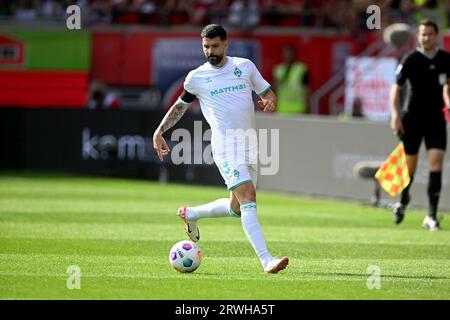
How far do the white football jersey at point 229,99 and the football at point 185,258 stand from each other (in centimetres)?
97

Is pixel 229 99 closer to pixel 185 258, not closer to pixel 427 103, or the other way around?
pixel 185 258

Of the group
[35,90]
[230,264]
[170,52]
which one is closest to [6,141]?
[35,90]

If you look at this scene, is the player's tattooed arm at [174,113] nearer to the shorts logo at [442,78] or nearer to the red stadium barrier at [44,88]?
the shorts logo at [442,78]

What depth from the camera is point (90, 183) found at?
2247 centimetres

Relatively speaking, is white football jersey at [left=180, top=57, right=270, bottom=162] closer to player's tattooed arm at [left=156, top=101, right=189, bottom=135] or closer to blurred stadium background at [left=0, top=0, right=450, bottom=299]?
player's tattooed arm at [left=156, top=101, right=189, bottom=135]

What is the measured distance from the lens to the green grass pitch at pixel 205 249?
9305 mm

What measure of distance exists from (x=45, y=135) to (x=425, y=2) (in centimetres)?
914

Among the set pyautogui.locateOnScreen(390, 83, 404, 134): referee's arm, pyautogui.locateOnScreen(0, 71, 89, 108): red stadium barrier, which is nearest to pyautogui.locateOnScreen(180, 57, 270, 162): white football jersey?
pyautogui.locateOnScreen(390, 83, 404, 134): referee's arm

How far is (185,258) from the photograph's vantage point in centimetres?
1025

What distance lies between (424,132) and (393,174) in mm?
1634

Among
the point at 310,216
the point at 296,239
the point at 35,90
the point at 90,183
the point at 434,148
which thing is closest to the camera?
the point at 296,239

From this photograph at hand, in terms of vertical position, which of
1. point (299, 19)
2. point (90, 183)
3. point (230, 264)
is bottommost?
point (90, 183)

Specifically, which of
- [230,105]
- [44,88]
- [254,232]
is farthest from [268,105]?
[44,88]

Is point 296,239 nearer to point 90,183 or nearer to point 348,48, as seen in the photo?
point 90,183
